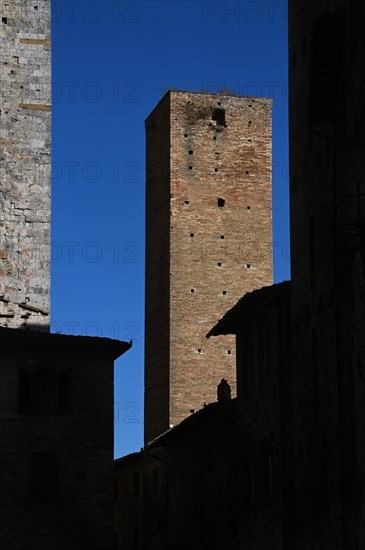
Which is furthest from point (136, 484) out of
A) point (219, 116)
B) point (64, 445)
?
point (64, 445)

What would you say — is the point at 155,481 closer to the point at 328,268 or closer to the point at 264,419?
the point at 264,419

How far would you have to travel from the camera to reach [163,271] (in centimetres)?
4081

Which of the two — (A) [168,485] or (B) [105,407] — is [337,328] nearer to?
(B) [105,407]

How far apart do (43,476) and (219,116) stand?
19.7 metres

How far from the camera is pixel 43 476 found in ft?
81.3

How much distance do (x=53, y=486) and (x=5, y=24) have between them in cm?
1104

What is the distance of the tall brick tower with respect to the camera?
3959cm

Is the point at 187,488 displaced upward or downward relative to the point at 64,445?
downward

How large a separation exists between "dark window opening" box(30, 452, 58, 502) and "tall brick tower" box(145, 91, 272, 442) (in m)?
14.0

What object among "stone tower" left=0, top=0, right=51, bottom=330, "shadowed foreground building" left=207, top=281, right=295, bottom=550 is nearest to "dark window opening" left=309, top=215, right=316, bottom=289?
"shadowed foreground building" left=207, top=281, right=295, bottom=550

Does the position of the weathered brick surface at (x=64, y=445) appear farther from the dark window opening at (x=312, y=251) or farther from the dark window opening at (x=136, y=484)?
the dark window opening at (x=136, y=484)

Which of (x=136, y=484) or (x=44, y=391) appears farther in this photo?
(x=136, y=484)

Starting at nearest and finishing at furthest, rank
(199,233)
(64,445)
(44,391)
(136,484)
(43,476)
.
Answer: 1. (43,476)
2. (64,445)
3. (44,391)
4. (136,484)
5. (199,233)

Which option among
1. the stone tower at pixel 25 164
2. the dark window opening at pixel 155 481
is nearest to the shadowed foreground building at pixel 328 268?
the stone tower at pixel 25 164
